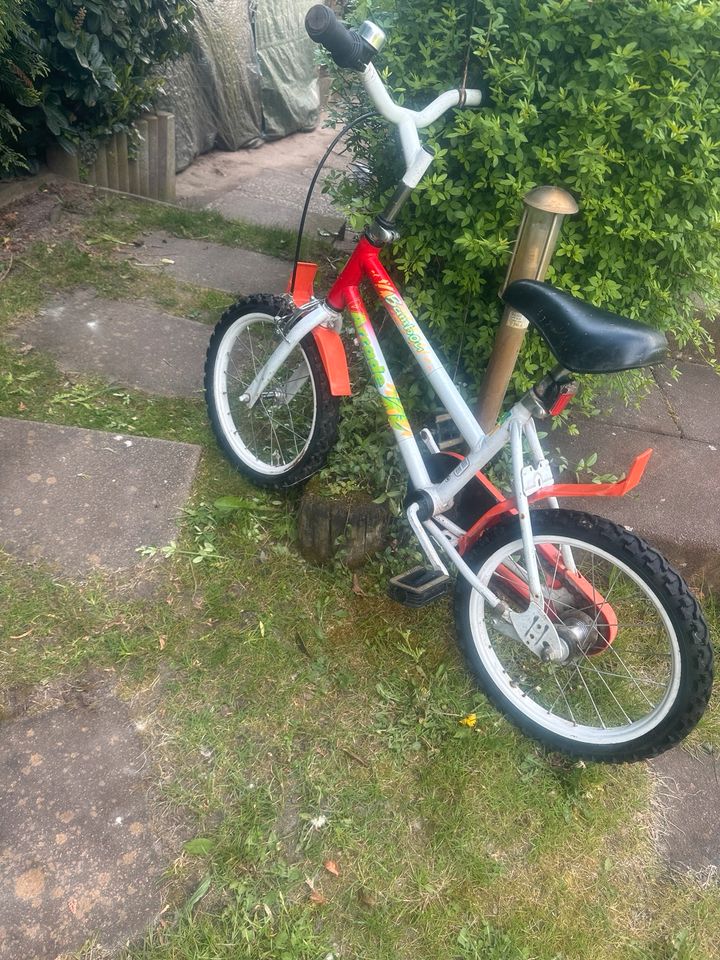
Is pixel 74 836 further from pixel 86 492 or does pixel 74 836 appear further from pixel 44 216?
pixel 44 216

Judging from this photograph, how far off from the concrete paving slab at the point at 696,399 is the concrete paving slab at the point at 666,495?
138 mm

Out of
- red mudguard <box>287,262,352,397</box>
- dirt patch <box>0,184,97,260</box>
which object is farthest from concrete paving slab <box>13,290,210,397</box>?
red mudguard <box>287,262,352,397</box>

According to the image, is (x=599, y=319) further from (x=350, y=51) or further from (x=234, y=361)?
(x=234, y=361)

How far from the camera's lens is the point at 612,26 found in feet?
7.30

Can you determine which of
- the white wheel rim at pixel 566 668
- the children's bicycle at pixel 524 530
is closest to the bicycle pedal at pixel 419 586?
the children's bicycle at pixel 524 530

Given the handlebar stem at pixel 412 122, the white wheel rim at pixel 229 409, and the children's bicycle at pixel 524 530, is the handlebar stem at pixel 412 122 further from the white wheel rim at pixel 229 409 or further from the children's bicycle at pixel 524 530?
the white wheel rim at pixel 229 409

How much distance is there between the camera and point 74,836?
1.81m

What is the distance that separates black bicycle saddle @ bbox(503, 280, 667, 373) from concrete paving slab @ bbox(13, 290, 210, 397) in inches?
80.6

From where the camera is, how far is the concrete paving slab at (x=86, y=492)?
8.25 ft

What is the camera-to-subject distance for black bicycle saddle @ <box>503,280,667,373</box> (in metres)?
1.66

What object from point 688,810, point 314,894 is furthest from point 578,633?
point 314,894

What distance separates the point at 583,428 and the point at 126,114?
12.8 feet

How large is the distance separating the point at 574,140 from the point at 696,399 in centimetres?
172

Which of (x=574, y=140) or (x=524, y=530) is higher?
(x=574, y=140)
